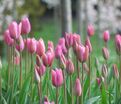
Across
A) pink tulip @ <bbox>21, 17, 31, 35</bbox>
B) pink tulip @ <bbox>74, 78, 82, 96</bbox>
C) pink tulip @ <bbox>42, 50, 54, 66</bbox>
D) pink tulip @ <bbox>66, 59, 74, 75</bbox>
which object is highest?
pink tulip @ <bbox>21, 17, 31, 35</bbox>

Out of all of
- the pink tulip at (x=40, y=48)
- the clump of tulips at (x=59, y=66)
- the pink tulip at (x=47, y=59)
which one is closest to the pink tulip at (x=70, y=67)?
the clump of tulips at (x=59, y=66)

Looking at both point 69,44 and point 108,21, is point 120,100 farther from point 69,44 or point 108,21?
point 108,21

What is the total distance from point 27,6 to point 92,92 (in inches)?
583

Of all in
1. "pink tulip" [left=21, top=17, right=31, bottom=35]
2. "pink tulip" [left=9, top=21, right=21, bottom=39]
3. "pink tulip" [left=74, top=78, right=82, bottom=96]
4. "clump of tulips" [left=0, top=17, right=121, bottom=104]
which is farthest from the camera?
"pink tulip" [left=21, top=17, right=31, bottom=35]

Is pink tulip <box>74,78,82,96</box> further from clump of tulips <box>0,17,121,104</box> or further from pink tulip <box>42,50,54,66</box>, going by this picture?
pink tulip <box>42,50,54,66</box>

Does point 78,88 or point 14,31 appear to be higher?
point 14,31

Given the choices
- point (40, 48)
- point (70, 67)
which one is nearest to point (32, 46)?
point (40, 48)

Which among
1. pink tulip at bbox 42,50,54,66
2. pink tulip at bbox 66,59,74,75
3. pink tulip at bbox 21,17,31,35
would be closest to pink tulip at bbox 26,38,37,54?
pink tulip at bbox 21,17,31,35

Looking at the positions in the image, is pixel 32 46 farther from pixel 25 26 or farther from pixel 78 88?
pixel 78 88

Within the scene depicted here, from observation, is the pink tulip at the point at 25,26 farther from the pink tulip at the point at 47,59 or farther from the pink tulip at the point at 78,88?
the pink tulip at the point at 78,88

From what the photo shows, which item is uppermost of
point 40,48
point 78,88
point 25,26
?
point 25,26

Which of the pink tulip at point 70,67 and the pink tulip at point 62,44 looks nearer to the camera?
the pink tulip at point 70,67

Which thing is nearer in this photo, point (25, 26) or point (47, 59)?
point (47, 59)

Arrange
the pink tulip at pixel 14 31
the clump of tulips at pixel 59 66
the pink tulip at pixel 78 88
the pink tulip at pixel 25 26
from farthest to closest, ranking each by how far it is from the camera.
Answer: the pink tulip at pixel 25 26 < the pink tulip at pixel 14 31 < the clump of tulips at pixel 59 66 < the pink tulip at pixel 78 88
